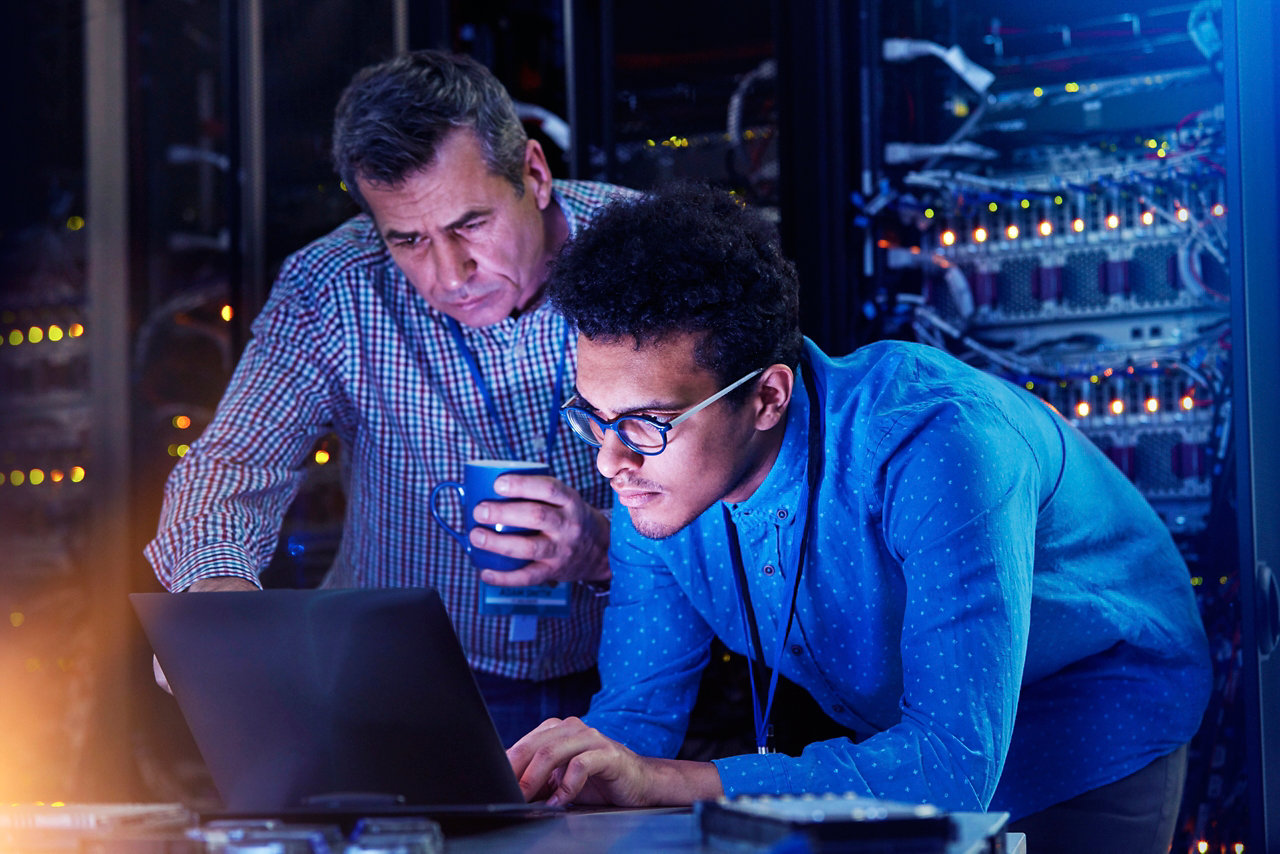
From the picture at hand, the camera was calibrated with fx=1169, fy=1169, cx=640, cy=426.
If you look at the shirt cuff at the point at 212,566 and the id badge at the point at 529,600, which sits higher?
the shirt cuff at the point at 212,566

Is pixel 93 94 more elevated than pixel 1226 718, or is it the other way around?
pixel 93 94

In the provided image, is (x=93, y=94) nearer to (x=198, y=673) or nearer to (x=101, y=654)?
(x=101, y=654)

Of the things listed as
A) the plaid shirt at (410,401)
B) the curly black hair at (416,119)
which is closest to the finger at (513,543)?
the plaid shirt at (410,401)

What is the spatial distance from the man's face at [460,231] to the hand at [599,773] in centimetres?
86

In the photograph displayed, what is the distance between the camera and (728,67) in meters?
2.60

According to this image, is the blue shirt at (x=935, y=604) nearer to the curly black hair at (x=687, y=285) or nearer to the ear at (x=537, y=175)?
the curly black hair at (x=687, y=285)

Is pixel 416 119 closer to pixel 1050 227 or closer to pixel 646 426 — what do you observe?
pixel 646 426

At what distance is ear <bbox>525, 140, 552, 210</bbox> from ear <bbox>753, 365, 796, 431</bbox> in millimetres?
724

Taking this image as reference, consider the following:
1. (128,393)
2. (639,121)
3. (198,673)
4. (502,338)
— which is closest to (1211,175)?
(639,121)

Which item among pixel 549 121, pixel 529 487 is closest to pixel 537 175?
pixel 529 487

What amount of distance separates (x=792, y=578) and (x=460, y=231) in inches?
31.7

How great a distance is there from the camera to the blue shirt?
1228mm

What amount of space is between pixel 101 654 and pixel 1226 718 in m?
2.72

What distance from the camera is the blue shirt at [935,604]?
123 centimetres
